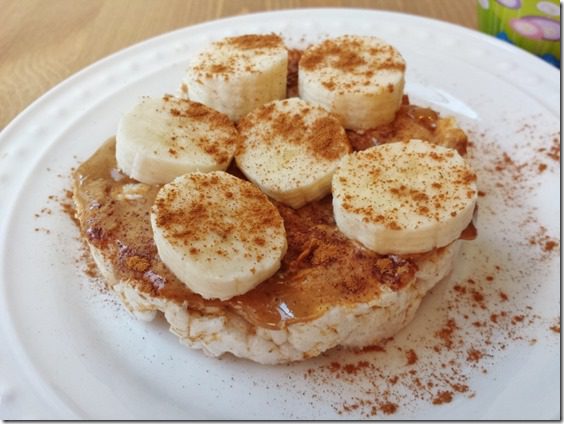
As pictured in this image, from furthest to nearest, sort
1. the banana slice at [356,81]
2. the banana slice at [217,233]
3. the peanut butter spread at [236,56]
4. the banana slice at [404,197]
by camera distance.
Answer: the peanut butter spread at [236,56]
the banana slice at [356,81]
the banana slice at [404,197]
the banana slice at [217,233]

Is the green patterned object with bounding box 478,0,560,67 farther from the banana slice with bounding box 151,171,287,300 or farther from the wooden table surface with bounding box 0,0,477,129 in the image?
the banana slice with bounding box 151,171,287,300

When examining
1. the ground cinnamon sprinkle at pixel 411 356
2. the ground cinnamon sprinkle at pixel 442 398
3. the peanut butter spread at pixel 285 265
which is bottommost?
the ground cinnamon sprinkle at pixel 411 356

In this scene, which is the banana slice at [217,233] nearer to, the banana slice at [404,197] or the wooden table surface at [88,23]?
the banana slice at [404,197]

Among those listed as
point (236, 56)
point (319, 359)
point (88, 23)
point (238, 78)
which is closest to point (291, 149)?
point (238, 78)

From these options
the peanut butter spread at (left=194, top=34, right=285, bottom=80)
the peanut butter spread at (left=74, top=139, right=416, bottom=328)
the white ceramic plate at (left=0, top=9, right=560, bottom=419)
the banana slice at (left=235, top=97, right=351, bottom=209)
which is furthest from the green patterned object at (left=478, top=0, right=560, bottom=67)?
the peanut butter spread at (left=74, top=139, right=416, bottom=328)

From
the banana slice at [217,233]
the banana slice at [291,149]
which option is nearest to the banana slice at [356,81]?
the banana slice at [291,149]

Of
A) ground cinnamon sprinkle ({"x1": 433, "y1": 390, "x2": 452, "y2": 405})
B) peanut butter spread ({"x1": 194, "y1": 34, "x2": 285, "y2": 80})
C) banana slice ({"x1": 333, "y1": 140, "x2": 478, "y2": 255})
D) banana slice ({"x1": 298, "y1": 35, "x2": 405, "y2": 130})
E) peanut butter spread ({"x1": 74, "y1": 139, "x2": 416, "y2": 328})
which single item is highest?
peanut butter spread ({"x1": 194, "y1": 34, "x2": 285, "y2": 80})
